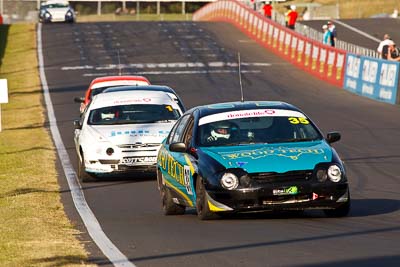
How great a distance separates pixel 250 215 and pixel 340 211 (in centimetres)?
113

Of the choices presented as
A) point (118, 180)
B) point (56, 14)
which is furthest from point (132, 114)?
point (56, 14)

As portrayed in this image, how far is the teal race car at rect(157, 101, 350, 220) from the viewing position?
12.5m

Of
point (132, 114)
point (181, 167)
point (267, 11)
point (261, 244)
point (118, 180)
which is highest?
point (261, 244)

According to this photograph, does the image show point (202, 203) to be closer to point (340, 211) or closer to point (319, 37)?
point (340, 211)

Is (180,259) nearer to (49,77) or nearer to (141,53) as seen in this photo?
(49,77)

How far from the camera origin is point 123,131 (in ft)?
62.3

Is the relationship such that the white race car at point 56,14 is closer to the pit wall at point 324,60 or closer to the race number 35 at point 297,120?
the pit wall at point 324,60

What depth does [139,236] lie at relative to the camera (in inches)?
466

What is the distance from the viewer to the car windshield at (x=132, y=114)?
19.7 m

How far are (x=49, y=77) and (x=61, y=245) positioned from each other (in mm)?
35604

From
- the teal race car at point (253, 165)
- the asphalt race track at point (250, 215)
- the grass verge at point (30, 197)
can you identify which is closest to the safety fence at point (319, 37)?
the asphalt race track at point (250, 215)

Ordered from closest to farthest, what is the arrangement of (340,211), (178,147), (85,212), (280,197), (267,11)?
(280,197) → (340,211) → (178,147) → (85,212) → (267,11)

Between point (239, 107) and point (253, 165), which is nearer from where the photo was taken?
point (253, 165)

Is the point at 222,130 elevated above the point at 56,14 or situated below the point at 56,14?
above
